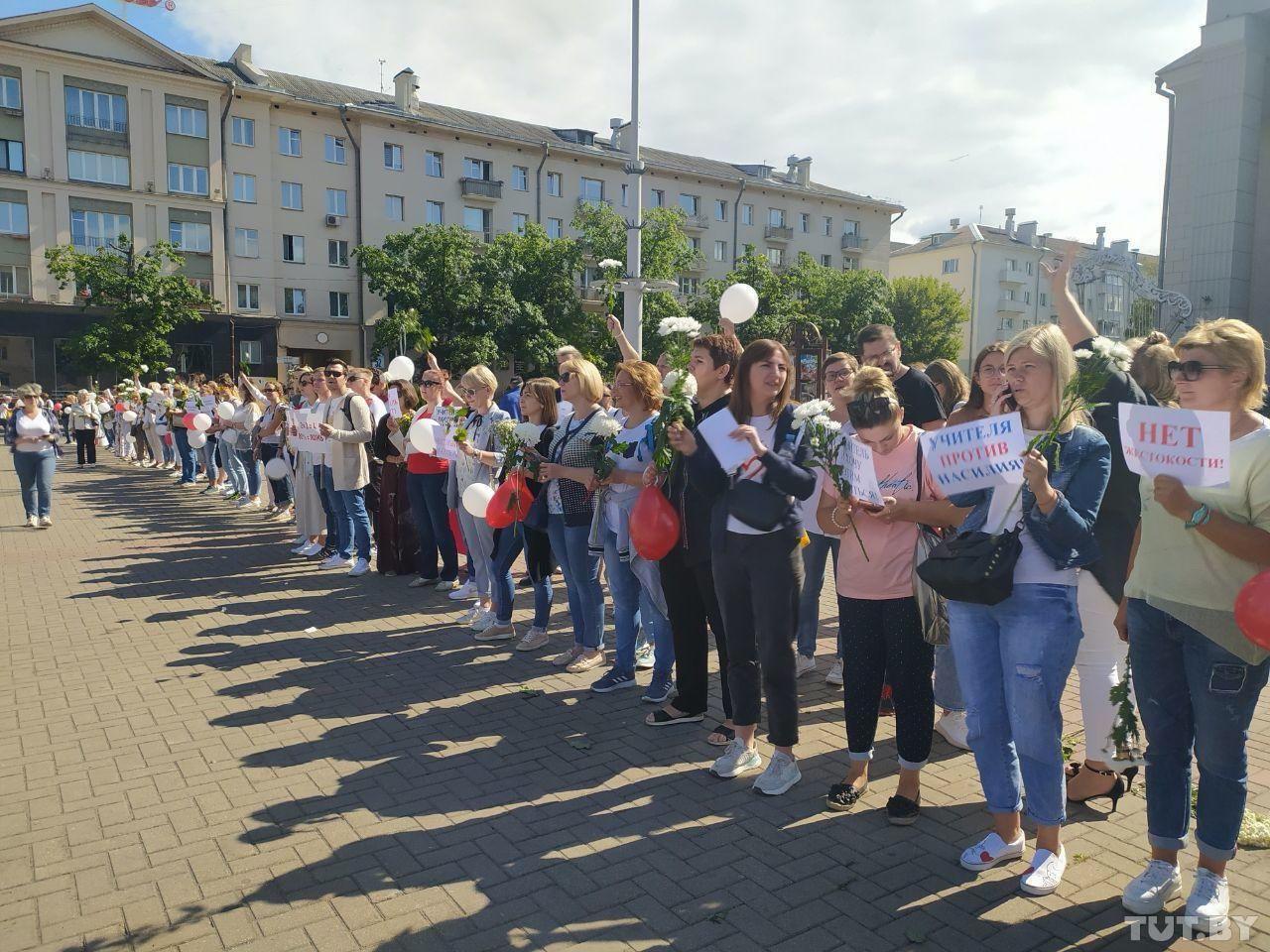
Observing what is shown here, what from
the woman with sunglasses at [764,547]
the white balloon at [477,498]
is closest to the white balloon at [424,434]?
the white balloon at [477,498]

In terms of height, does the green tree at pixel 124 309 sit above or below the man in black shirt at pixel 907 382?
above

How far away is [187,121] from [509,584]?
47574 mm

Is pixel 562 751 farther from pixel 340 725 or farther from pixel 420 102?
pixel 420 102

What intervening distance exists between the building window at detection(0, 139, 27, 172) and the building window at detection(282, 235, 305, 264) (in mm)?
11787

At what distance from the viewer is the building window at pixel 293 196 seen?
48312 mm

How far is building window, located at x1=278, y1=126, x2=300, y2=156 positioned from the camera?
48031mm

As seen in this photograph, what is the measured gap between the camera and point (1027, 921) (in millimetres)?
3393

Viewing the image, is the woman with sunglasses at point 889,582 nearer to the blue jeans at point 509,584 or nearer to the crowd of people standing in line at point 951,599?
the crowd of people standing in line at point 951,599

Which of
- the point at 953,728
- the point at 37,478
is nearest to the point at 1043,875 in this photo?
the point at 953,728

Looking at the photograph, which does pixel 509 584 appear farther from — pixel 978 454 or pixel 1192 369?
pixel 1192 369

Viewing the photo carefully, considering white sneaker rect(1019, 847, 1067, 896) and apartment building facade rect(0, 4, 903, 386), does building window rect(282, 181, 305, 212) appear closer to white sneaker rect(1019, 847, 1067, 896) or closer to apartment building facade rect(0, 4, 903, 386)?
apartment building facade rect(0, 4, 903, 386)

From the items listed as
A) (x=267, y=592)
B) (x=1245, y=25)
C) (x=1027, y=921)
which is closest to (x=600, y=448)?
(x=1027, y=921)

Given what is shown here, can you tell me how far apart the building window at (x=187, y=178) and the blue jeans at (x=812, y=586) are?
158 feet

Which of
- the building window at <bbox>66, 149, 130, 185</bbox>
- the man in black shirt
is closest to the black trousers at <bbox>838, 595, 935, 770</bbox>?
the man in black shirt
